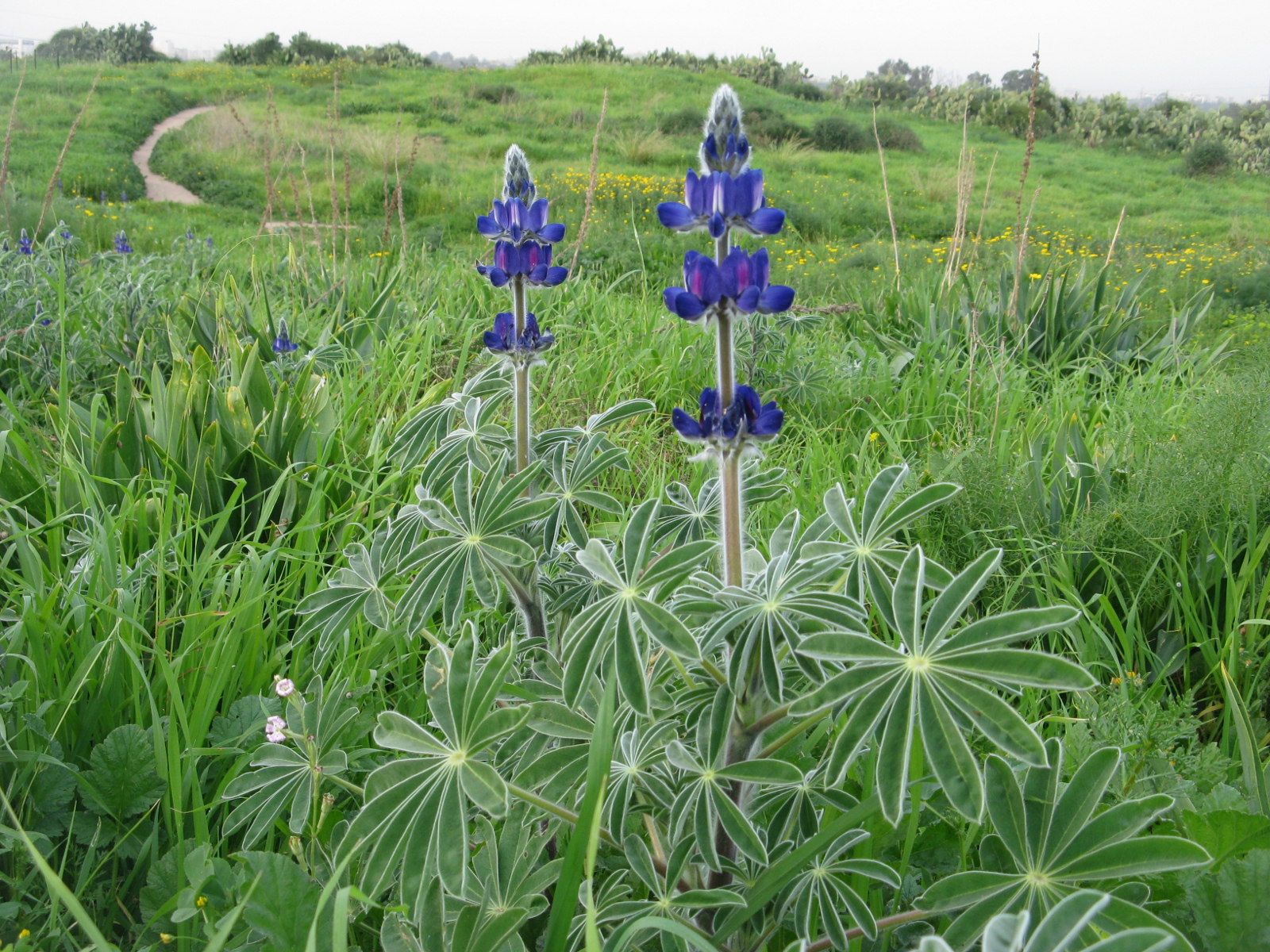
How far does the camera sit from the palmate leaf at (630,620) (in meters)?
0.88

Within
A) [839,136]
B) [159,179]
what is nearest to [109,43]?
[159,179]

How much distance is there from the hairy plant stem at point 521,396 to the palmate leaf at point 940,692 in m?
0.66

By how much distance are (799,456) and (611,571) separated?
2.33 m

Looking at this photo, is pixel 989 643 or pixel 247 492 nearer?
pixel 989 643

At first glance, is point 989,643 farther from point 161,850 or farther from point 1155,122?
point 1155,122

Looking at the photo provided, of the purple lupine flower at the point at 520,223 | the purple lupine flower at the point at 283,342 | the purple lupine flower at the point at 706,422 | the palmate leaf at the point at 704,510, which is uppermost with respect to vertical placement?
the purple lupine flower at the point at 520,223

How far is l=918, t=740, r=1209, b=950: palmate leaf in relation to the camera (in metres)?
0.86

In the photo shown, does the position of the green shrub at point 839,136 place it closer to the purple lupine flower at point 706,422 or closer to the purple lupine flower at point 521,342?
the purple lupine flower at point 521,342

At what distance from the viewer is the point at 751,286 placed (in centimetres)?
90

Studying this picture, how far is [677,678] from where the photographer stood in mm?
1362

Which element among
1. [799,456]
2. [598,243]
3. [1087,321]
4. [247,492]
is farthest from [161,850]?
[598,243]

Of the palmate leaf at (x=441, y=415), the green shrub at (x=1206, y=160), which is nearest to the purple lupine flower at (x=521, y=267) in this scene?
the palmate leaf at (x=441, y=415)

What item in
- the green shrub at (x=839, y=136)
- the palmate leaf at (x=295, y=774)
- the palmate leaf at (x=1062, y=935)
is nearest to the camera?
the palmate leaf at (x=1062, y=935)

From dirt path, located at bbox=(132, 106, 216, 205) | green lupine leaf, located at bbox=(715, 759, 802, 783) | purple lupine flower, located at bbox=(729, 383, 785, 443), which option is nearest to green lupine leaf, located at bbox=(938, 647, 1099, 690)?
green lupine leaf, located at bbox=(715, 759, 802, 783)
